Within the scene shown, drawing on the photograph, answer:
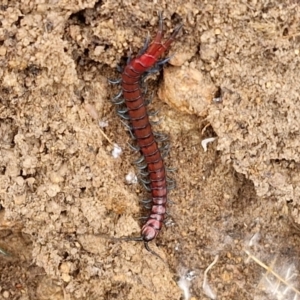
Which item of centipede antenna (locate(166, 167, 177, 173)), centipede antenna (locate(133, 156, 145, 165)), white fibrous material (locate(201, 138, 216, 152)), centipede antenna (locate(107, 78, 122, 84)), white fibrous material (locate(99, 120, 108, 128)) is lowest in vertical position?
centipede antenna (locate(166, 167, 177, 173))

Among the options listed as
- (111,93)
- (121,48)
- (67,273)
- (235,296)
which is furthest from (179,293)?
(121,48)

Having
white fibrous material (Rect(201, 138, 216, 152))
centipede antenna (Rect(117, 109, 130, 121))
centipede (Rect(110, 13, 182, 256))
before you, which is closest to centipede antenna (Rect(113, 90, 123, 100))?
centipede (Rect(110, 13, 182, 256))

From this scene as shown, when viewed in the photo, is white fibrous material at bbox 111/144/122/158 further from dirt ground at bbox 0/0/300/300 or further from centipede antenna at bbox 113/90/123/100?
centipede antenna at bbox 113/90/123/100

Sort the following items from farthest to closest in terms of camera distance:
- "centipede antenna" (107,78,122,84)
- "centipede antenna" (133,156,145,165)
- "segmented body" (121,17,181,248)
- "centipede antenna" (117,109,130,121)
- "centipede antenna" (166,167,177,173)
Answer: "centipede antenna" (166,167,177,173), "centipede antenna" (133,156,145,165), "centipede antenna" (117,109,130,121), "centipede antenna" (107,78,122,84), "segmented body" (121,17,181,248)

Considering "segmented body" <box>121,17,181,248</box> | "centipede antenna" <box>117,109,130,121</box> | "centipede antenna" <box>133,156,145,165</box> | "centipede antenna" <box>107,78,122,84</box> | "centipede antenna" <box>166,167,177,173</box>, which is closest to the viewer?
"segmented body" <box>121,17,181,248</box>

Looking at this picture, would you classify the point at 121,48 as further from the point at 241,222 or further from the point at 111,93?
the point at 241,222

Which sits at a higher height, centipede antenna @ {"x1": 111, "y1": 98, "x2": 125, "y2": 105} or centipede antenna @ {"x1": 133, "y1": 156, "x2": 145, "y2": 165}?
centipede antenna @ {"x1": 111, "y1": 98, "x2": 125, "y2": 105}

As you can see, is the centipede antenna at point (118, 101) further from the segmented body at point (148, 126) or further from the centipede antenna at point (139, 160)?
the centipede antenna at point (139, 160)
